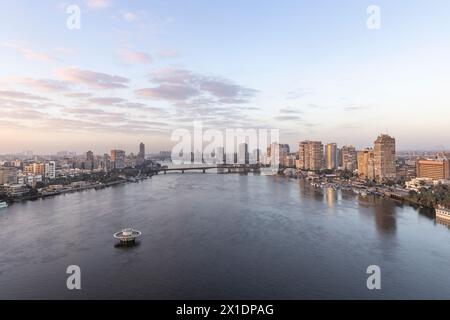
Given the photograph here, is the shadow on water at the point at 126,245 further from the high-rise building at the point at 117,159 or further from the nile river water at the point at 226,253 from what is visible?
the high-rise building at the point at 117,159

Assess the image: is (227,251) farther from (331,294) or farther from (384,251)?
(384,251)

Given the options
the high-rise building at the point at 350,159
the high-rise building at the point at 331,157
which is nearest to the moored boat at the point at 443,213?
the high-rise building at the point at 350,159

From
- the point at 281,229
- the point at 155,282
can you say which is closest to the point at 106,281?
the point at 155,282

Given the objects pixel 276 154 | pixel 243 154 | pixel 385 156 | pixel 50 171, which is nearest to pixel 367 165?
pixel 385 156

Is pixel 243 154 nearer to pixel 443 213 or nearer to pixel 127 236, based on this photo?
pixel 443 213

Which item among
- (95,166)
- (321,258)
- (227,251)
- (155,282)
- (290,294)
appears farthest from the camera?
(95,166)

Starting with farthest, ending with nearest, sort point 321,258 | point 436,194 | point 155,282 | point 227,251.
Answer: point 436,194
point 227,251
point 321,258
point 155,282

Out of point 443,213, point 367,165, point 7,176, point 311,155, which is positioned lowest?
point 443,213
